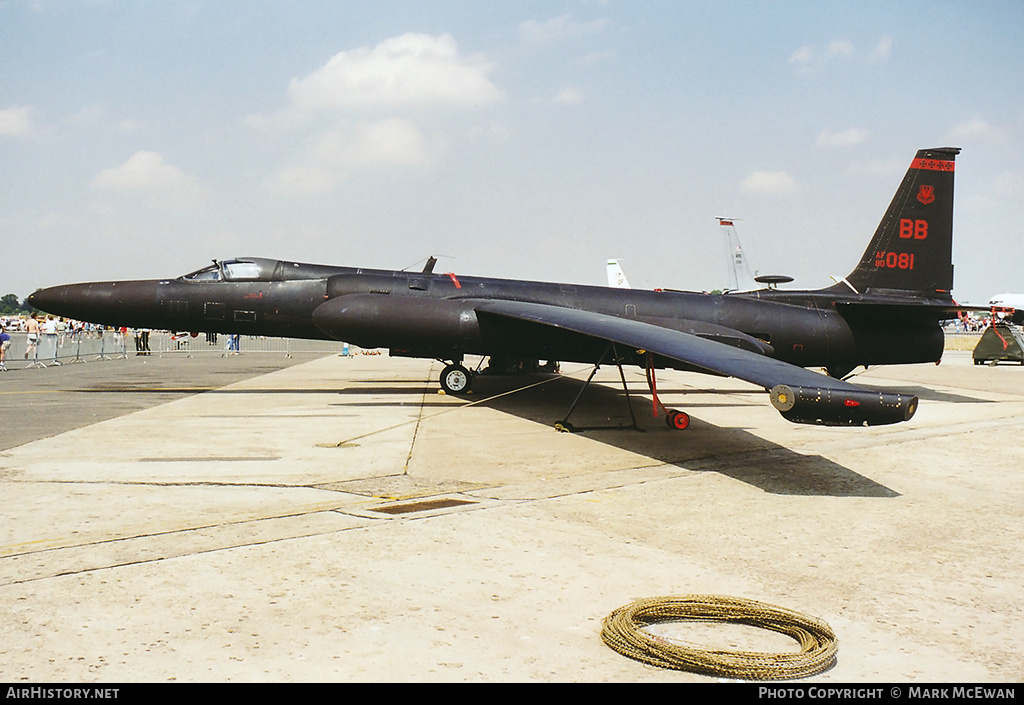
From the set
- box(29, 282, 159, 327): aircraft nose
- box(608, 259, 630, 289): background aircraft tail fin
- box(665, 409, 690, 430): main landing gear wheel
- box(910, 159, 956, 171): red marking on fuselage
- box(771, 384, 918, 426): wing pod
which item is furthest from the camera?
Result: box(608, 259, 630, 289): background aircraft tail fin

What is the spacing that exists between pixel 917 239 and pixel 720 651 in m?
16.1

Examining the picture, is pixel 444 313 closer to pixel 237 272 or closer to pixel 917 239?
pixel 237 272

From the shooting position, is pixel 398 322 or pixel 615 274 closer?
pixel 398 322

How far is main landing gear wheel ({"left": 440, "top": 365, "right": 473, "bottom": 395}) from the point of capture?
1568cm

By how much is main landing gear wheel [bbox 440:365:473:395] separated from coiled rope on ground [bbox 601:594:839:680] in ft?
38.0

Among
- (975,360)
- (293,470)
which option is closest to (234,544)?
(293,470)

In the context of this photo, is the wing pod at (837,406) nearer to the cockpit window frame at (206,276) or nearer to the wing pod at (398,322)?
the wing pod at (398,322)

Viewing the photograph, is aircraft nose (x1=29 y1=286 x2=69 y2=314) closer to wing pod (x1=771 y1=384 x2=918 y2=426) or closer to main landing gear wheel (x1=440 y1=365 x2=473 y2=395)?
main landing gear wheel (x1=440 y1=365 x2=473 y2=395)

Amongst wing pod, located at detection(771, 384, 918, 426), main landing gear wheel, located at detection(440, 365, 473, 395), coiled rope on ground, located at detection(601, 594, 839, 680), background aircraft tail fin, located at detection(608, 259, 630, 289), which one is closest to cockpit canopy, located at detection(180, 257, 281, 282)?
main landing gear wheel, located at detection(440, 365, 473, 395)

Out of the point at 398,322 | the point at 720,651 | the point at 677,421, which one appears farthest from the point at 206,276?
the point at 720,651

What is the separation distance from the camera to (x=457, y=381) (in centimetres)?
1573

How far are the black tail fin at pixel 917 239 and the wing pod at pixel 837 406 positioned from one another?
443 inches

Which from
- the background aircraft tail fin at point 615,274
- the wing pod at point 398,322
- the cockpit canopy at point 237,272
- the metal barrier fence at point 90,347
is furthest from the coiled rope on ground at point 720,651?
the background aircraft tail fin at point 615,274

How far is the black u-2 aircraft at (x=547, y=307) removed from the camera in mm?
13969
